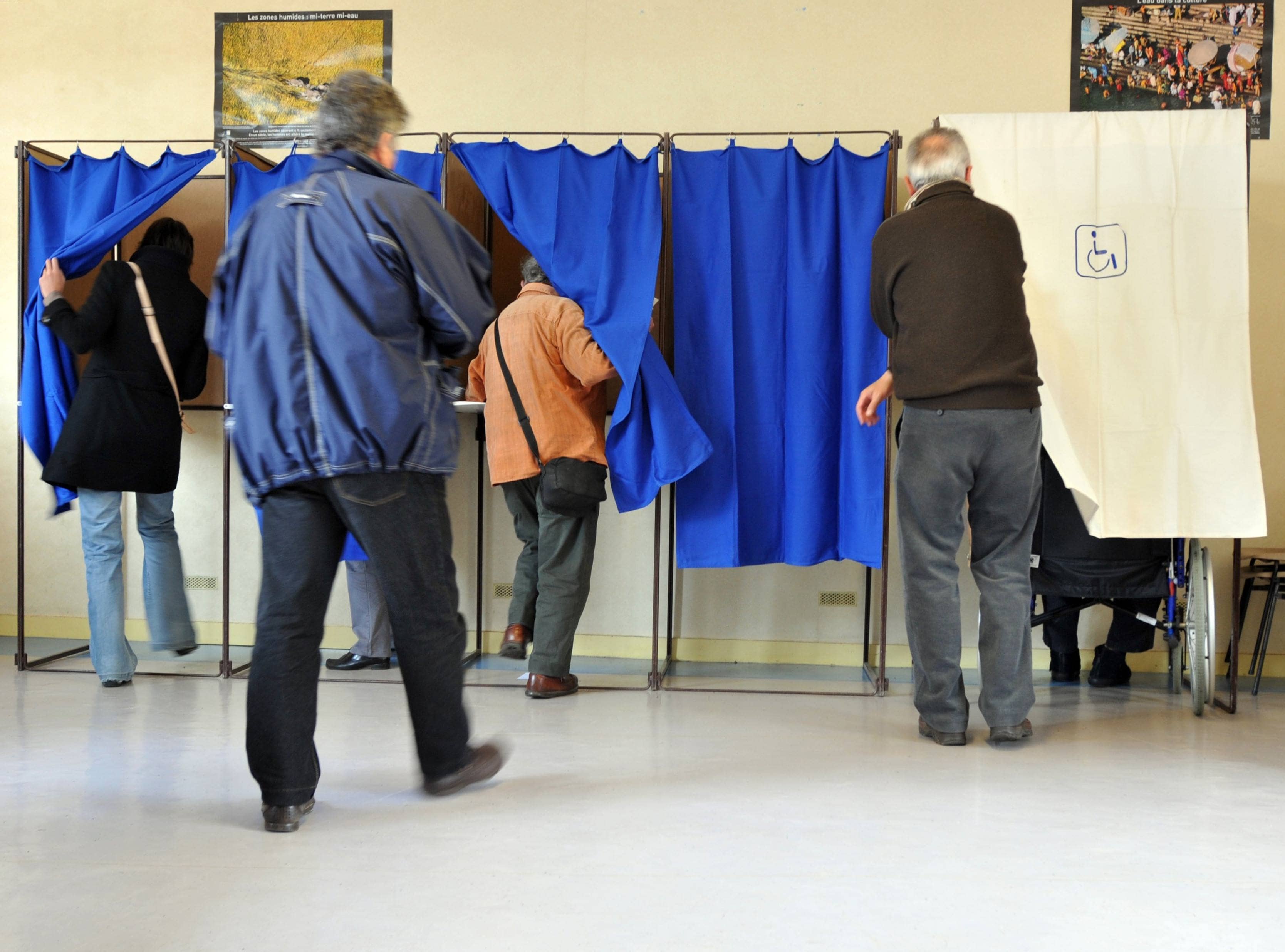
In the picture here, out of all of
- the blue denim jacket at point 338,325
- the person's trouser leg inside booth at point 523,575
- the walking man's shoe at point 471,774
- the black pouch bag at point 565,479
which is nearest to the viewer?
the blue denim jacket at point 338,325

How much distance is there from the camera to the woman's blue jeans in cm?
354

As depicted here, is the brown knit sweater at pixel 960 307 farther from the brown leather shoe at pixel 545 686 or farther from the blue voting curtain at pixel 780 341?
the brown leather shoe at pixel 545 686

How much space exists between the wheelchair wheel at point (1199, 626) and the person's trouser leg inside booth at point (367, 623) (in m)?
2.72

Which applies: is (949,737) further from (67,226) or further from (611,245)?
(67,226)

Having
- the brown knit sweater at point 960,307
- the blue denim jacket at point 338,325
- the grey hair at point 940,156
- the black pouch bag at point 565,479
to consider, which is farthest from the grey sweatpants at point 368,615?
the grey hair at point 940,156

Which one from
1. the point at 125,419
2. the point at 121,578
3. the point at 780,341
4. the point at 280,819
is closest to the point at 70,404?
the point at 125,419

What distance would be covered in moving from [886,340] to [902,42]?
1.37 meters

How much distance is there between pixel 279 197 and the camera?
2092 mm

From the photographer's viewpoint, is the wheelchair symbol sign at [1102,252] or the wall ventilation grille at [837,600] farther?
the wall ventilation grille at [837,600]

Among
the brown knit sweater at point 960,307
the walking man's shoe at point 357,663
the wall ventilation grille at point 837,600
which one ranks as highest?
the brown knit sweater at point 960,307

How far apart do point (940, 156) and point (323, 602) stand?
1.94m

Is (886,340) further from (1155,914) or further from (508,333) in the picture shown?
(1155,914)

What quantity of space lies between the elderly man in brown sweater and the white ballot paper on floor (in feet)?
1.79

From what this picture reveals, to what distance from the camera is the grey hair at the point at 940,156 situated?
2812 mm
